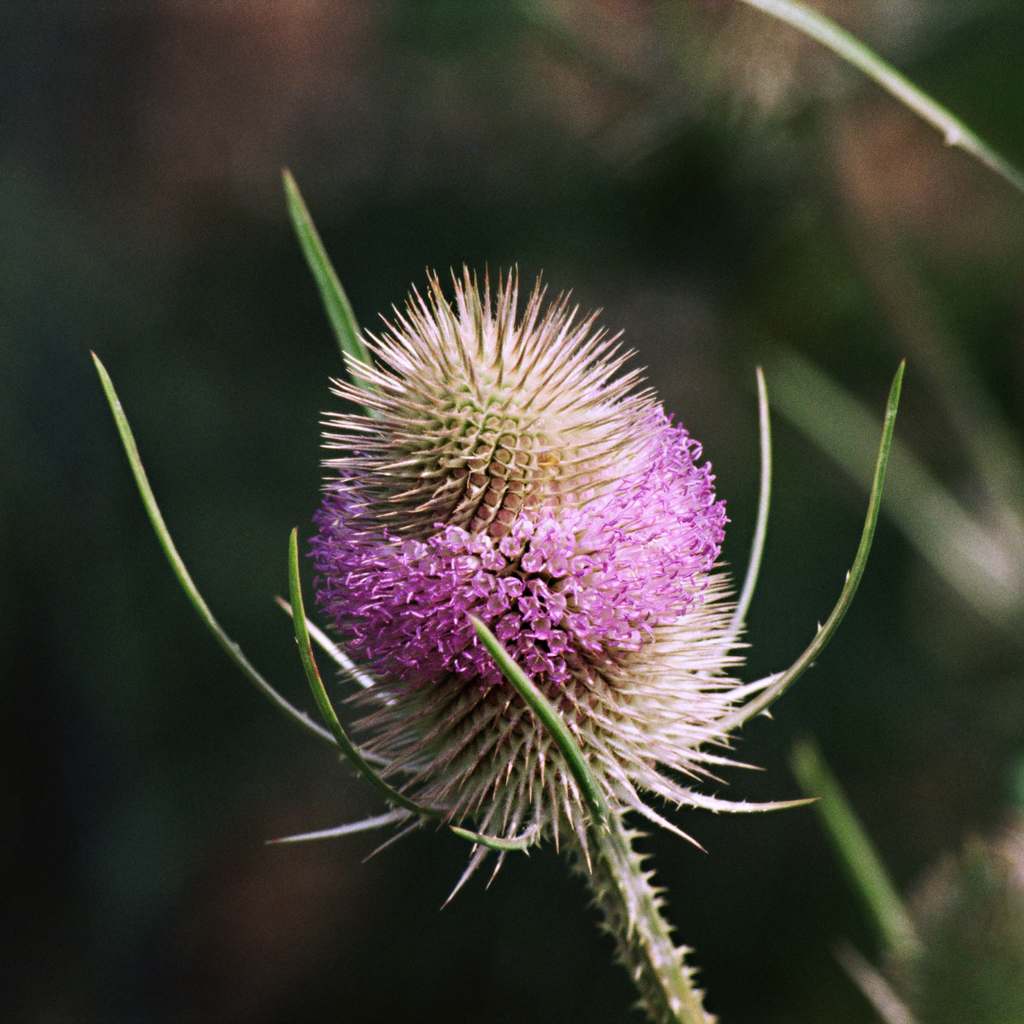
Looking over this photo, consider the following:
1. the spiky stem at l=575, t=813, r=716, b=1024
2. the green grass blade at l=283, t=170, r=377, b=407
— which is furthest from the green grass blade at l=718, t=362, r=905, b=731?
the green grass blade at l=283, t=170, r=377, b=407

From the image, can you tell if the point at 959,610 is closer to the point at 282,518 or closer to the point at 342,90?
the point at 282,518

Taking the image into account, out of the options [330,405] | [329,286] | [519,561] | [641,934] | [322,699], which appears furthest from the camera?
[330,405]

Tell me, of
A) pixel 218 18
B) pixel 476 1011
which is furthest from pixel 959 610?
pixel 218 18

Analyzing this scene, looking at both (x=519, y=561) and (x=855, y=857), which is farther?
(x=855, y=857)

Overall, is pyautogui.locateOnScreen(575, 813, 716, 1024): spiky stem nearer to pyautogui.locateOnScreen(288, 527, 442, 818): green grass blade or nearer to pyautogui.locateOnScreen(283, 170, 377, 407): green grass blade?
pyautogui.locateOnScreen(288, 527, 442, 818): green grass blade

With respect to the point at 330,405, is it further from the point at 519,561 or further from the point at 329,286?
the point at 519,561

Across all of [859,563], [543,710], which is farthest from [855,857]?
[543,710]

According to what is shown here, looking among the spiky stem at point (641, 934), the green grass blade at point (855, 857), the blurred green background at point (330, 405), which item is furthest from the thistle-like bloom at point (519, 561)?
the blurred green background at point (330, 405)
